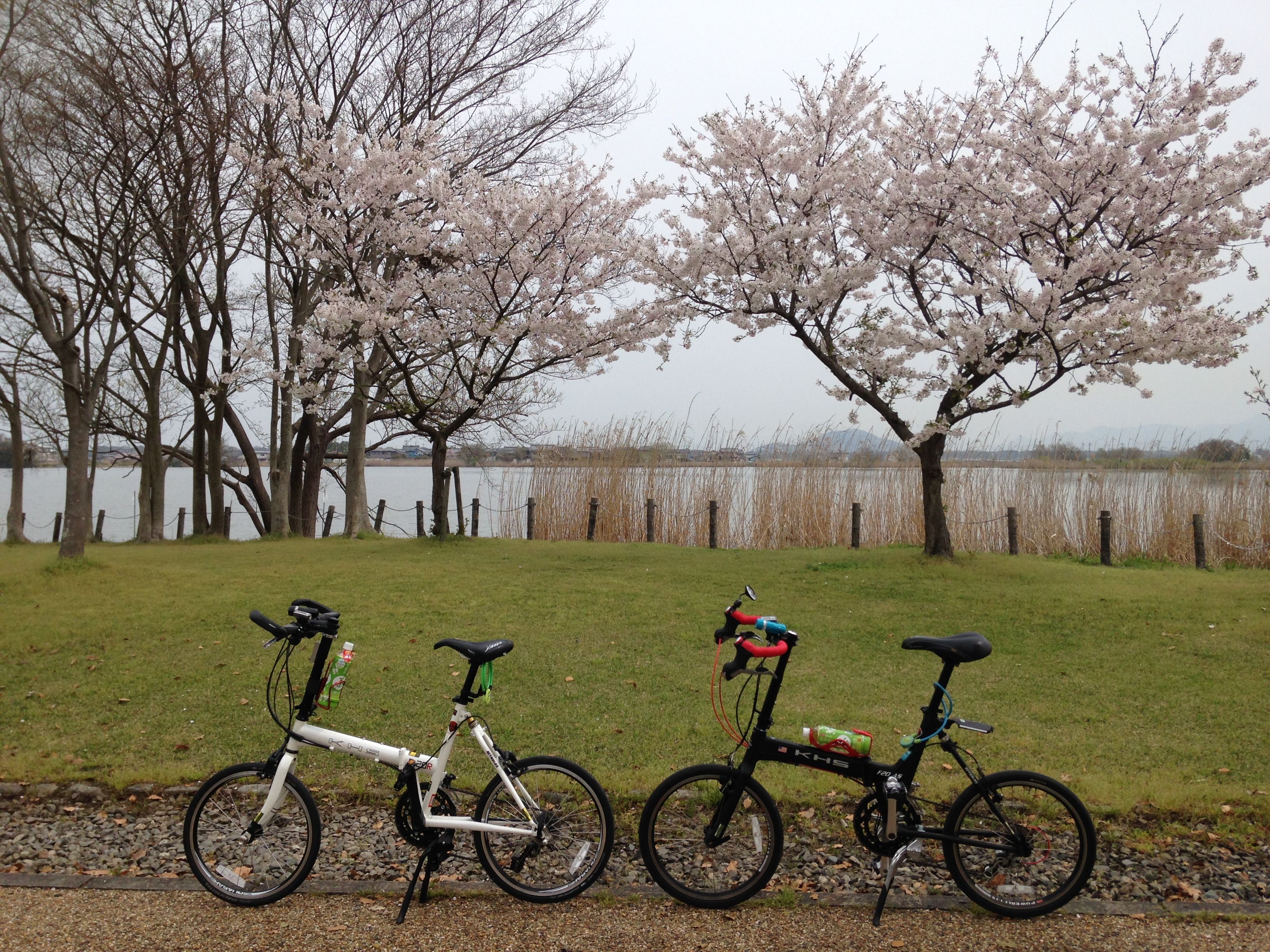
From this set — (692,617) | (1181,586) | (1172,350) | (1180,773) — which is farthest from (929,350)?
(1180,773)

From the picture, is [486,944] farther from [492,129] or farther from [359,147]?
[492,129]

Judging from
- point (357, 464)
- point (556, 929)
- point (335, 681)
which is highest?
point (357, 464)

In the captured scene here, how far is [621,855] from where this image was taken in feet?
12.0

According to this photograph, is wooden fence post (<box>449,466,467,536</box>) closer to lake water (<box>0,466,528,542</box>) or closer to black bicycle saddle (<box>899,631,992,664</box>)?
lake water (<box>0,466,528,542</box>)

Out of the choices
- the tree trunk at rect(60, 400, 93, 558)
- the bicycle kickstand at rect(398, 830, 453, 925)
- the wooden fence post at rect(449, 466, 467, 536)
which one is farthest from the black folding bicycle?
the wooden fence post at rect(449, 466, 467, 536)

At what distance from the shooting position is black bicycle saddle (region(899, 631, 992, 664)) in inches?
123

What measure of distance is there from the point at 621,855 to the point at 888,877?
1091 mm

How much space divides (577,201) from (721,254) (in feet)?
8.31

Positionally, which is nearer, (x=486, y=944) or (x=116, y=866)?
(x=486, y=944)

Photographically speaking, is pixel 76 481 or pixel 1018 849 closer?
pixel 1018 849

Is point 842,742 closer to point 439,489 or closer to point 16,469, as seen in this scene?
point 439,489

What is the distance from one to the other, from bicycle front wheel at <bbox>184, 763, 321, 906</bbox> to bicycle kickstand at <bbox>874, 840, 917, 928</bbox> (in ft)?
6.46

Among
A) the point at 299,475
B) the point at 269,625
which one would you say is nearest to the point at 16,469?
the point at 299,475

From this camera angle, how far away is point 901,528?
529 inches
